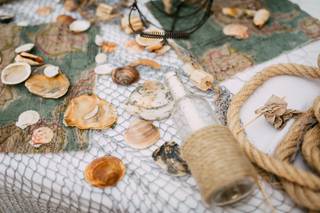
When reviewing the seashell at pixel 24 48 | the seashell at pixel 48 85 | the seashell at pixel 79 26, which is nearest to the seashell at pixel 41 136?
the seashell at pixel 48 85

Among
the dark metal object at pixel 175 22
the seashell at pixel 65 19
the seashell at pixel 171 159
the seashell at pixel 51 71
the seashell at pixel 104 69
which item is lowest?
the seashell at pixel 51 71

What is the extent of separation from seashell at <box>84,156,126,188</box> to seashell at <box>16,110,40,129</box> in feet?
0.81

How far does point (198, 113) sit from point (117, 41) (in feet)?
1.84

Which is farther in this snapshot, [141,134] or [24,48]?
[24,48]

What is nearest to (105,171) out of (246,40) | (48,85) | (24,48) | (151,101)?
(151,101)

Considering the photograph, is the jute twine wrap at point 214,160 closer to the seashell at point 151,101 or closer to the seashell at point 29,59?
the seashell at point 151,101

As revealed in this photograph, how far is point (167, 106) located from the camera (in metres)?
0.95

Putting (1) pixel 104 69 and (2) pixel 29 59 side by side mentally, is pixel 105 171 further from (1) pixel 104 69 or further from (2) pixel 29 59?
(2) pixel 29 59

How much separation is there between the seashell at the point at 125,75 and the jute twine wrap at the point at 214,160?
15.0 inches

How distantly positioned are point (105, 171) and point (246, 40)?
70 cm

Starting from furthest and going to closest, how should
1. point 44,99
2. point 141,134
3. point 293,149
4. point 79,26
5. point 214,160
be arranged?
point 79,26
point 44,99
point 141,134
point 293,149
point 214,160

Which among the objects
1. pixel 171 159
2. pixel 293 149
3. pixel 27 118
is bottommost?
pixel 27 118

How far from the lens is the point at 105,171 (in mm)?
846

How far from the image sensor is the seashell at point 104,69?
3.57ft
